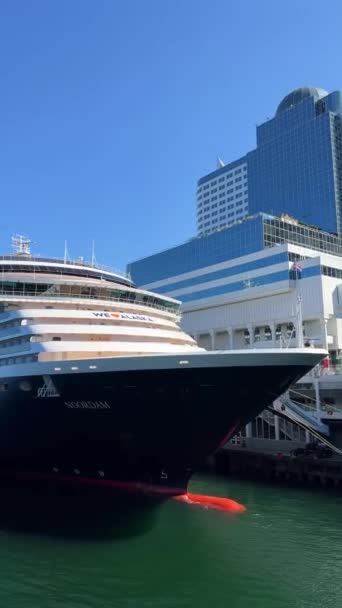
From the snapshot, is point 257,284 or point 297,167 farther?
point 297,167

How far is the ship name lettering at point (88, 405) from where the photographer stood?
58.9ft

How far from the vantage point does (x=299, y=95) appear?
350 feet

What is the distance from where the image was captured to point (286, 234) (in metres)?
50.9

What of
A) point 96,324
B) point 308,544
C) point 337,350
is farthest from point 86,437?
point 337,350

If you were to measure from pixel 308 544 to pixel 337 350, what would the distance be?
1106 inches

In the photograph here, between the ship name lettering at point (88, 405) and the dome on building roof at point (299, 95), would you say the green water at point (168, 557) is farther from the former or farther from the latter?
the dome on building roof at point (299, 95)

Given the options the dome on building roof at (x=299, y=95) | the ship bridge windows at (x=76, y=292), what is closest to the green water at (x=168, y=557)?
the ship bridge windows at (x=76, y=292)

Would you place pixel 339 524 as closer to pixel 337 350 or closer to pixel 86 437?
pixel 86 437

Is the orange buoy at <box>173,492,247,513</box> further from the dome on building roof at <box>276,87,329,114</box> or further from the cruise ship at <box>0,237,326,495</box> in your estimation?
the dome on building roof at <box>276,87,329,114</box>

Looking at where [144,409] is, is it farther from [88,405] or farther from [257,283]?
[257,283]

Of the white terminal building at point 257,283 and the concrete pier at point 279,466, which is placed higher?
the white terminal building at point 257,283

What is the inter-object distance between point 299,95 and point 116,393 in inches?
4142

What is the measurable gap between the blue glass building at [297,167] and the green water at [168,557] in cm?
8255

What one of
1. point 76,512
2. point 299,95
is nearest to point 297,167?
point 299,95
